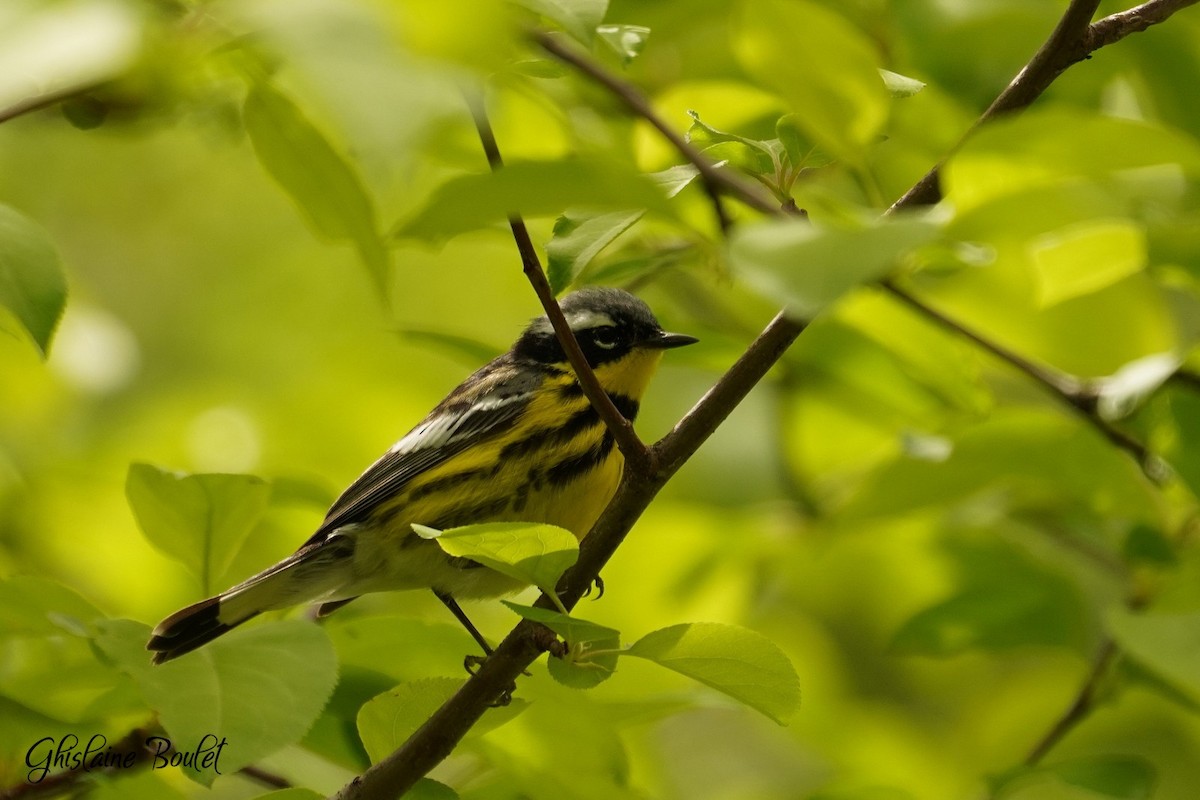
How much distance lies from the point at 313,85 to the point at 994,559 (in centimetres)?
246

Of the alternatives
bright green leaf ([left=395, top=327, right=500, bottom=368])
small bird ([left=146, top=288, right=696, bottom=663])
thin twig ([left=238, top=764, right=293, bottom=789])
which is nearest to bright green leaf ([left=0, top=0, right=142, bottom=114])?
bright green leaf ([left=395, top=327, right=500, bottom=368])

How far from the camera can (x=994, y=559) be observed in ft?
9.67

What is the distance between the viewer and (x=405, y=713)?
191 cm

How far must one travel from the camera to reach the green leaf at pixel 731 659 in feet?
5.47

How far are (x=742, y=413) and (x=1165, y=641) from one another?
5.60 ft

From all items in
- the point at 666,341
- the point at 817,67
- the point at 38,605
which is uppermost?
the point at 817,67

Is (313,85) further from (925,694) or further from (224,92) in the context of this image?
(925,694)

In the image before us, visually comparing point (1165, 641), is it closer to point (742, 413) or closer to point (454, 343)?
point (454, 343)

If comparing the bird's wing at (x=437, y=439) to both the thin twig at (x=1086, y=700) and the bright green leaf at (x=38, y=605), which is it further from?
the thin twig at (x=1086, y=700)

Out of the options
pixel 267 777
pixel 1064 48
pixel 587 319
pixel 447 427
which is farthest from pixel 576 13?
pixel 587 319

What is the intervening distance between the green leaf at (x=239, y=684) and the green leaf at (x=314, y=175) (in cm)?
55

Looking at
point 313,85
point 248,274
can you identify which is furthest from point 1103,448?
point 248,274

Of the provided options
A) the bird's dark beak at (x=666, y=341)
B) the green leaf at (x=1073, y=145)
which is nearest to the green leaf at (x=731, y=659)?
the green leaf at (x=1073, y=145)

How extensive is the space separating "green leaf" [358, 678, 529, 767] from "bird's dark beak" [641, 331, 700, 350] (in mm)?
1239
